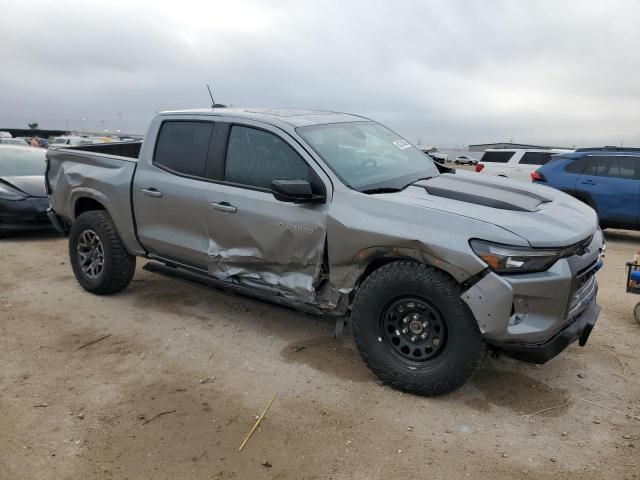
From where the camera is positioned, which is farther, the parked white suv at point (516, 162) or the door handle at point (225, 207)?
the parked white suv at point (516, 162)

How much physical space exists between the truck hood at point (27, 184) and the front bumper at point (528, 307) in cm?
748

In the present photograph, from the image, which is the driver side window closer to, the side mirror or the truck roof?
the truck roof

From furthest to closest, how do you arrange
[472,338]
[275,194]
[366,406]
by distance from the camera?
[275,194]
[366,406]
[472,338]

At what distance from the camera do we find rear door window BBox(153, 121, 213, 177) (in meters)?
4.61

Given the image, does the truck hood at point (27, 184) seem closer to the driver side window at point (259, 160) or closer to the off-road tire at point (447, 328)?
the driver side window at point (259, 160)

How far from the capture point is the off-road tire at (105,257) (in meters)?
5.25

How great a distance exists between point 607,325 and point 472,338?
2.33 meters

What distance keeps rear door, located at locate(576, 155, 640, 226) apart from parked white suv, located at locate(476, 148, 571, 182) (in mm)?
3298

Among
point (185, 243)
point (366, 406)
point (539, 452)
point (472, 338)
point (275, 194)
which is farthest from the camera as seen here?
point (185, 243)

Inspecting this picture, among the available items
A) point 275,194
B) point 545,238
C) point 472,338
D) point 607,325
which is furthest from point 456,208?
point 607,325

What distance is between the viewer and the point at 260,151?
4.27 meters

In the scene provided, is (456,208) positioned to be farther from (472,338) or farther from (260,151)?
Answer: (260,151)

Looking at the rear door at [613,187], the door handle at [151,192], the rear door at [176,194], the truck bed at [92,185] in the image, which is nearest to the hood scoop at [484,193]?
the rear door at [176,194]

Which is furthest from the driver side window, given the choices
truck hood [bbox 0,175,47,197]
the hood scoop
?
truck hood [bbox 0,175,47,197]
